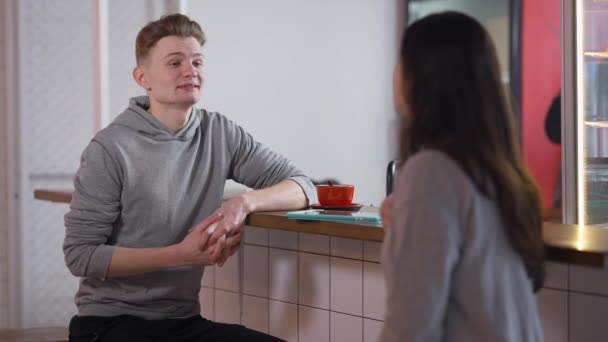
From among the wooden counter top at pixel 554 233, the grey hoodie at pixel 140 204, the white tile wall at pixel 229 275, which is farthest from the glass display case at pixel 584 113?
the grey hoodie at pixel 140 204

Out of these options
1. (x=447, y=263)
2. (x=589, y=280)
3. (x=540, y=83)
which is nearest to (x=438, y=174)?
(x=447, y=263)

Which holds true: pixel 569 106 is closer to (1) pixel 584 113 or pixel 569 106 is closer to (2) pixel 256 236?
(1) pixel 584 113

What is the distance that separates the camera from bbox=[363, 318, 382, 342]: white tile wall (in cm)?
218

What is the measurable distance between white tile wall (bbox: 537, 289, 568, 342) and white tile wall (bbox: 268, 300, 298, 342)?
841mm

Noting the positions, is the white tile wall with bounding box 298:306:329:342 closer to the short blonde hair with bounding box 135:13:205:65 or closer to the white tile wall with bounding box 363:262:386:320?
the white tile wall with bounding box 363:262:386:320

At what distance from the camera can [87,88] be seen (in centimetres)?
396

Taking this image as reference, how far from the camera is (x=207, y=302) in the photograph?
2.71 meters

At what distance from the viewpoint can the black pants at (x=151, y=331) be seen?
1963 mm

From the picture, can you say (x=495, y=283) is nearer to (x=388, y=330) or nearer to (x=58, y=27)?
(x=388, y=330)

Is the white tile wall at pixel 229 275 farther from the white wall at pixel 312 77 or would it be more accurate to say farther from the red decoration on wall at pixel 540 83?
the red decoration on wall at pixel 540 83

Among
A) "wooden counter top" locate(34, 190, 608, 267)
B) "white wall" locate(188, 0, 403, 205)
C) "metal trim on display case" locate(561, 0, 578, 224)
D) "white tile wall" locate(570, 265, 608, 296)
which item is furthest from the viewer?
"white wall" locate(188, 0, 403, 205)

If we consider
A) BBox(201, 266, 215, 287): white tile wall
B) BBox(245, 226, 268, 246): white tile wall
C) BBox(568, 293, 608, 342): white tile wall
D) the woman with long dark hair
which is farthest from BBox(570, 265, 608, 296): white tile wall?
BBox(201, 266, 215, 287): white tile wall

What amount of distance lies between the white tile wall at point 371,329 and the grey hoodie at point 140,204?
48cm

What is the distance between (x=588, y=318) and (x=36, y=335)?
1.57 m
